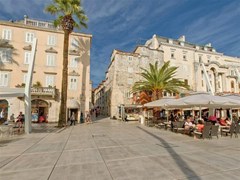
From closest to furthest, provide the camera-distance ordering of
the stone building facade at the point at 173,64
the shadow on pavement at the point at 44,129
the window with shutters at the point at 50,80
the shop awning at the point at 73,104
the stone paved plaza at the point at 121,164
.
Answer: the stone paved plaza at the point at 121,164
the shadow on pavement at the point at 44,129
the shop awning at the point at 73,104
the window with shutters at the point at 50,80
the stone building facade at the point at 173,64

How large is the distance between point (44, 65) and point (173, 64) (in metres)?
27.8

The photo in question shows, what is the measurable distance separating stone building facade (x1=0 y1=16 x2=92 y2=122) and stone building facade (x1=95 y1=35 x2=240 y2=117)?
9.98m

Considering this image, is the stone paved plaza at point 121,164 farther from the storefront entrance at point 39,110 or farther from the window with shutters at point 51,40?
the window with shutters at point 51,40

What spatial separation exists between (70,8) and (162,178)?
21.5 m

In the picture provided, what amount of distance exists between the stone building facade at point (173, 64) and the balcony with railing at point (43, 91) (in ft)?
46.3

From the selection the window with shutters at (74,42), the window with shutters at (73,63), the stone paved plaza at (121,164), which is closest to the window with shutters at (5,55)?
the window with shutters at (73,63)

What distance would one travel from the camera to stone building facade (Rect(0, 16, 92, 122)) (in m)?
24.5

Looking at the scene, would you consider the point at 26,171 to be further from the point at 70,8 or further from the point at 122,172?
the point at 70,8

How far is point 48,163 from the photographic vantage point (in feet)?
19.4

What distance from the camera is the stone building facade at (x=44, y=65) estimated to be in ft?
80.4

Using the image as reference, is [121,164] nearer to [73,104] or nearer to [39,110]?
[73,104]

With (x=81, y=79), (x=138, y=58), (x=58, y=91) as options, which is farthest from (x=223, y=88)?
(x=58, y=91)

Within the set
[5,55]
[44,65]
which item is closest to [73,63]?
[44,65]

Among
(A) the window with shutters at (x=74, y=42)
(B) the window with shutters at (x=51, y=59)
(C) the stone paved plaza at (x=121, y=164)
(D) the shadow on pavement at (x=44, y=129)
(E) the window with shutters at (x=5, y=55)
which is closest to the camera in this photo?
(C) the stone paved plaza at (x=121, y=164)
